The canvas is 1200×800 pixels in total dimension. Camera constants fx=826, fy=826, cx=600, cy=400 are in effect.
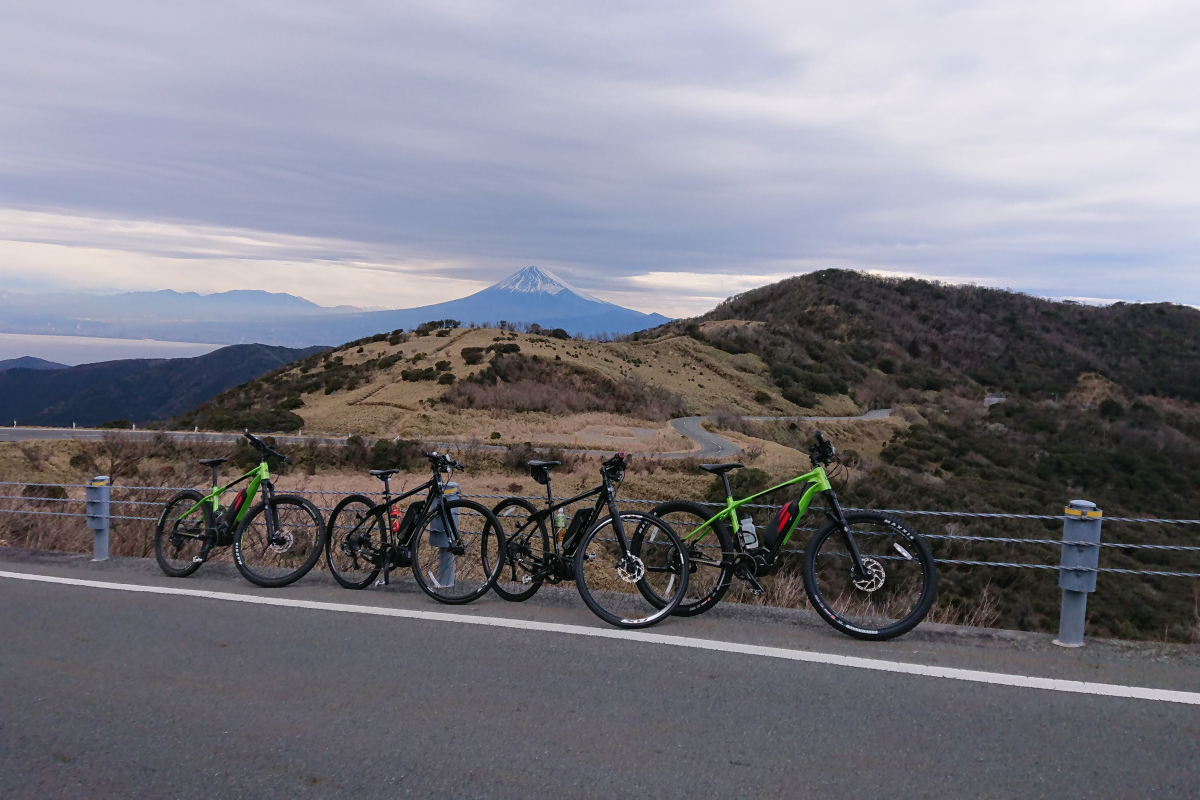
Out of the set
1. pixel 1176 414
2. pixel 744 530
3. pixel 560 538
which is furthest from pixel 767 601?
pixel 1176 414

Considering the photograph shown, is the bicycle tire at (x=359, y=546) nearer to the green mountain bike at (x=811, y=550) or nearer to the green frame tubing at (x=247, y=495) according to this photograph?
the green frame tubing at (x=247, y=495)

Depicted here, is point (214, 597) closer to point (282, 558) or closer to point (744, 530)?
point (282, 558)

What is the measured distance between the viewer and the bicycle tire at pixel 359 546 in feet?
22.1

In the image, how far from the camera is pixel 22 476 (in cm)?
2519

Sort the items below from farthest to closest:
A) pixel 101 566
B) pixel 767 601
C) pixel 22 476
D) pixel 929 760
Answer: pixel 22 476, pixel 101 566, pixel 767 601, pixel 929 760

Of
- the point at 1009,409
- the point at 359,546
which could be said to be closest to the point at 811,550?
the point at 359,546

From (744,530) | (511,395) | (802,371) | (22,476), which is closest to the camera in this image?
(744,530)

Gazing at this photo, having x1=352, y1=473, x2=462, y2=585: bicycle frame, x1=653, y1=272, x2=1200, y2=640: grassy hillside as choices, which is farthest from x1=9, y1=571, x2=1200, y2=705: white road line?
x1=653, y1=272, x2=1200, y2=640: grassy hillside

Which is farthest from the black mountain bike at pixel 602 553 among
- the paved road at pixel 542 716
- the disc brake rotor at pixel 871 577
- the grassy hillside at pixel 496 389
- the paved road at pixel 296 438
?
the grassy hillside at pixel 496 389

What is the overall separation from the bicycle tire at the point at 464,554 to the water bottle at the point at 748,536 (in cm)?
180

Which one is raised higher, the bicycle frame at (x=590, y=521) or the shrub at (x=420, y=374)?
the shrub at (x=420, y=374)

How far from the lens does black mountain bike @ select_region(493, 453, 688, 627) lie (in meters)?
5.73

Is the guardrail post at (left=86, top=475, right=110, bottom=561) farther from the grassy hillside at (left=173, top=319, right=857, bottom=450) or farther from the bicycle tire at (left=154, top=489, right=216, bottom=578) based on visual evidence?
the grassy hillside at (left=173, top=319, right=857, bottom=450)

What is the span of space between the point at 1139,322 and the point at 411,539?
116 meters
